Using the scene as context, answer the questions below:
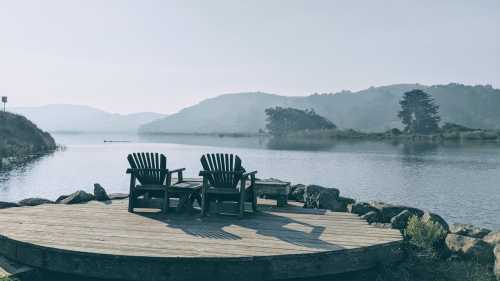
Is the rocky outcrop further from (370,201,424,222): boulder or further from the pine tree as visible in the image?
the pine tree

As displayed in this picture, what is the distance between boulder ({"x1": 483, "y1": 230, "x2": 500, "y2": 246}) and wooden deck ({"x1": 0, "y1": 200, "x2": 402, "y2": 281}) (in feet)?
8.74

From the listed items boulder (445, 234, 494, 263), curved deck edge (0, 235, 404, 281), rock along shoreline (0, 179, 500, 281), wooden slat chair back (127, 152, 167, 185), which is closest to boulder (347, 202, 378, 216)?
rock along shoreline (0, 179, 500, 281)

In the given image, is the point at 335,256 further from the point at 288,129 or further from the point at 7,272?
the point at 288,129

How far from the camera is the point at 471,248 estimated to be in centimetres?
907

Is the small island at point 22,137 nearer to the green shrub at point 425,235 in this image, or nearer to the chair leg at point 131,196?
the chair leg at point 131,196

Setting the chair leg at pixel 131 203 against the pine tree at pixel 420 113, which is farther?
the pine tree at pixel 420 113

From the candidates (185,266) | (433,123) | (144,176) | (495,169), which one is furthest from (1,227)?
(433,123)

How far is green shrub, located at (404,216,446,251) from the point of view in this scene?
942cm

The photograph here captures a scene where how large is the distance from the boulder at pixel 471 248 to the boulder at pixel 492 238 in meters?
0.36

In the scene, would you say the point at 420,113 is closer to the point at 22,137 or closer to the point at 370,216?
the point at 22,137

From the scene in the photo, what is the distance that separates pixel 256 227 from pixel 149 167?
3.29 m

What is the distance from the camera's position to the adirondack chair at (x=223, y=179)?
31.9 ft

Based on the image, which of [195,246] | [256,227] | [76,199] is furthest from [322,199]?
[76,199]

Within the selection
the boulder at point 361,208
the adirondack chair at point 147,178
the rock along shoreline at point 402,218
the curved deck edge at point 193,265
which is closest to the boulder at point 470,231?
the rock along shoreline at point 402,218
